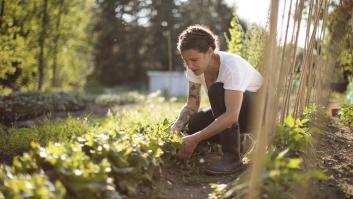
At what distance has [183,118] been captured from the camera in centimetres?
325

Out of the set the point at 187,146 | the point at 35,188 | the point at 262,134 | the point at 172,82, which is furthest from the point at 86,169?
the point at 172,82

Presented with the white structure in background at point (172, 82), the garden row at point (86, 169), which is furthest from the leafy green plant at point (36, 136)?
the white structure in background at point (172, 82)

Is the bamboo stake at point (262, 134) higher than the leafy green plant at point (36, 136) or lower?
higher

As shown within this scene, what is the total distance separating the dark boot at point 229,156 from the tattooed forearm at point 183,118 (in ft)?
1.10

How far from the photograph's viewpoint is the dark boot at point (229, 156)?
2930 millimetres

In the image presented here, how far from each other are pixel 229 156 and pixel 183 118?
0.48 m

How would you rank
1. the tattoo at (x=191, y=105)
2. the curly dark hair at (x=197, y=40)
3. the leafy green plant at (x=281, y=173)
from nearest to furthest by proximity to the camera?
1. the leafy green plant at (x=281, y=173)
2. the curly dark hair at (x=197, y=40)
3. the tattoo at (x=191, y=105)

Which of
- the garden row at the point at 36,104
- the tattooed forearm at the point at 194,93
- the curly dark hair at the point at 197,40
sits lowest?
the garden row at the point at 36,104

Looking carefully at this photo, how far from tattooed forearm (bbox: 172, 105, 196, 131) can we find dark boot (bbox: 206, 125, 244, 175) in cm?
34

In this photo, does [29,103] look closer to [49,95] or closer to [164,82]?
[49,95]

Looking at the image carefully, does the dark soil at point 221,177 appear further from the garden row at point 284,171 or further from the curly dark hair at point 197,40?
the curly dark hair at point 197,40

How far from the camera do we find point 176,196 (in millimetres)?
2439

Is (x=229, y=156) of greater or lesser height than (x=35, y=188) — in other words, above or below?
below

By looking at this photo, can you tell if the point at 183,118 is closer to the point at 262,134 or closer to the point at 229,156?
the point at 229,156
